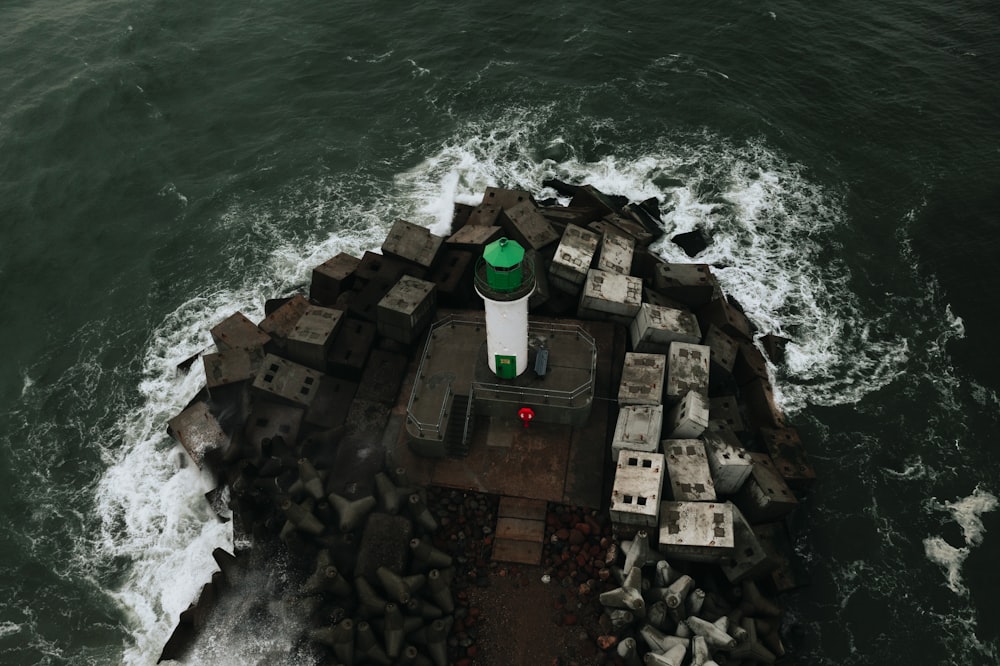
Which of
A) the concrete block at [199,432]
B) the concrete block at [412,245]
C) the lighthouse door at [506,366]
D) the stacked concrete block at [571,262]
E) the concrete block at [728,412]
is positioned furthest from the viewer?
the concrete block at [412,245]

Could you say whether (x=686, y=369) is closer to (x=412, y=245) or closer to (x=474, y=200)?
(x=412, y=245)

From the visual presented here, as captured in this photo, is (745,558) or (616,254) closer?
(745,558)

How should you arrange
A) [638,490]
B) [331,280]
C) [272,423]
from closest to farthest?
[638,490]
[272,423]
[331,280]

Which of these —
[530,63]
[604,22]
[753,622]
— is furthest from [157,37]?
[753,622]

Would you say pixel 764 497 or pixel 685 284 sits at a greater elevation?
pixel 685 284

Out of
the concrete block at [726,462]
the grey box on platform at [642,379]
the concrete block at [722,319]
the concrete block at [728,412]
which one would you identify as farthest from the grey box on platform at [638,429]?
the concrete block at [722,319]

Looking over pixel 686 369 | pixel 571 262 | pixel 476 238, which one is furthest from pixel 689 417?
pixel 476 238

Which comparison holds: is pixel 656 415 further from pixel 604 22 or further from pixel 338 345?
pixel 604 22

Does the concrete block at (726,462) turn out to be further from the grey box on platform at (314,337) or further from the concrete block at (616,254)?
the grey box on platform at (314,337)
